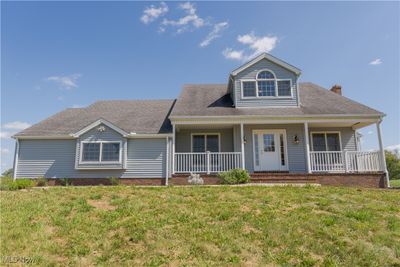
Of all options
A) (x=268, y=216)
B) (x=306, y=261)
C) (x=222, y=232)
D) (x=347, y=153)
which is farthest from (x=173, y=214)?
(x=347, y=153)

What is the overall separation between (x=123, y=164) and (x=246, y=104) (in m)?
6.93

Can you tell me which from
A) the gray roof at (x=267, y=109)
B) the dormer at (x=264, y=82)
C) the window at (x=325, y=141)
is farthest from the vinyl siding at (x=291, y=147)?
the dormer at (x=264, y=82)

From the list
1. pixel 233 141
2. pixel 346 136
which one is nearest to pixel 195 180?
pixel 233 141

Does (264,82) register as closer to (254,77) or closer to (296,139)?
(254,77)

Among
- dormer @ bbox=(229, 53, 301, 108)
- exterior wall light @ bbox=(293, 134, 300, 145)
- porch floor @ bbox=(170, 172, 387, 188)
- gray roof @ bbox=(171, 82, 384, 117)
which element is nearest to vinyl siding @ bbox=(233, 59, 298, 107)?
dormer @ bbox=(229, 53, 301, 108)

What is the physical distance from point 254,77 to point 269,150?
13.0 ft

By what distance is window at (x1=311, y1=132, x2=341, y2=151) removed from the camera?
14320 mm

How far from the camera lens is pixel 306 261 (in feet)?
14.6

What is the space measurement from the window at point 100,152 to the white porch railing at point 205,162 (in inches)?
117

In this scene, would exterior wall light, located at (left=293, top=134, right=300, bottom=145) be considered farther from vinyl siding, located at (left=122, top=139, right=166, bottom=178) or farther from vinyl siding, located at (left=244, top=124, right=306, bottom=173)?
vinyl siding, located at (left=122, top=139, right=166, bottom=178)

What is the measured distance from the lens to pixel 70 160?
13070 mm

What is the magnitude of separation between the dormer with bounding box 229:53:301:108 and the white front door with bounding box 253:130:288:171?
5.43 feet

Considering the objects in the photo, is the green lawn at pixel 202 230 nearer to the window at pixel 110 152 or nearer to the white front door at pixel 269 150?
the window at pixel 110 152

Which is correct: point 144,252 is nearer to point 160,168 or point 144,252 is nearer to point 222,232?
point 222,232
